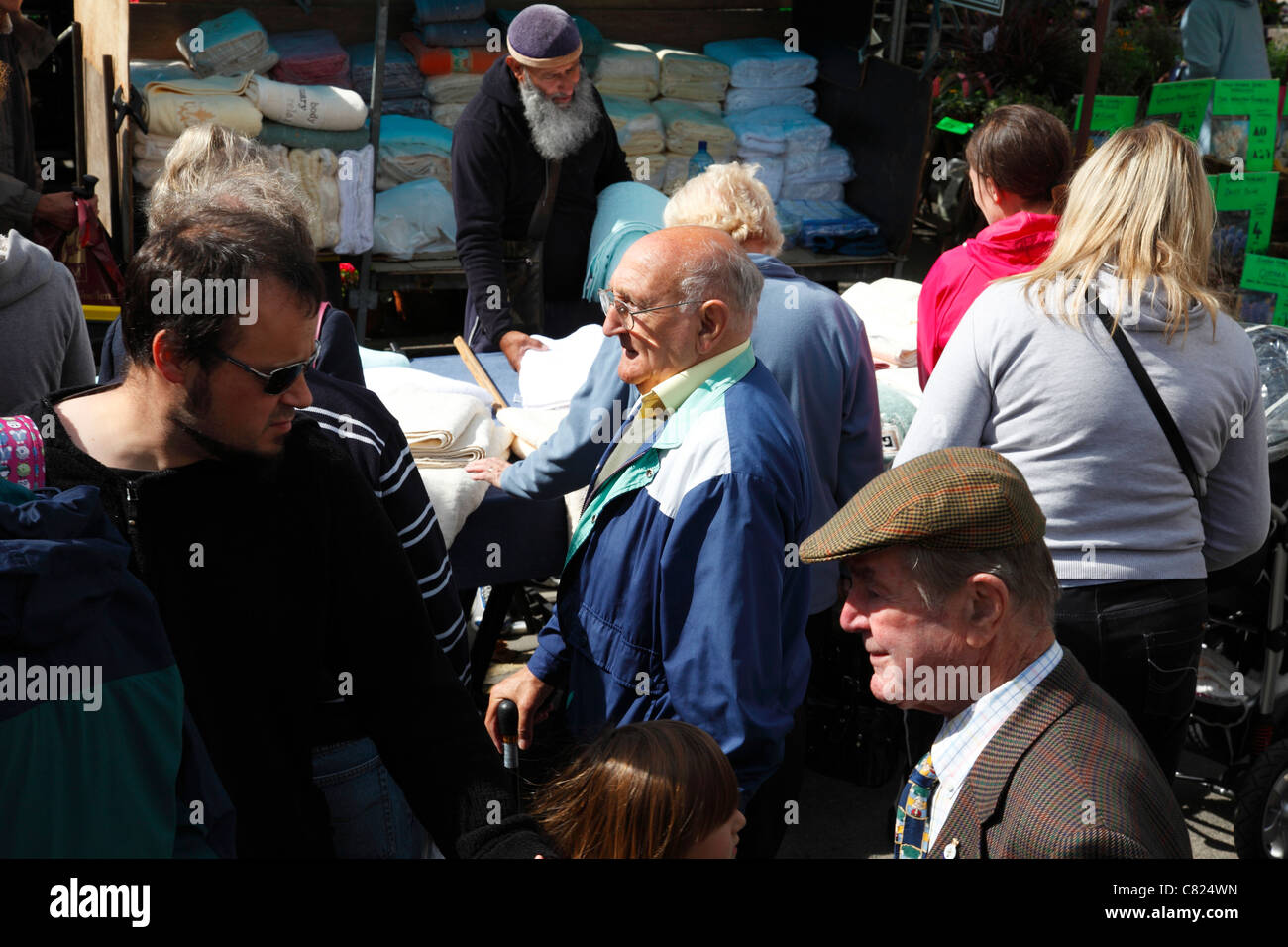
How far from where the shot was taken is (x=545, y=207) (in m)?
4.57

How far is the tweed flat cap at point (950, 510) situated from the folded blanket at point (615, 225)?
9.53 feet

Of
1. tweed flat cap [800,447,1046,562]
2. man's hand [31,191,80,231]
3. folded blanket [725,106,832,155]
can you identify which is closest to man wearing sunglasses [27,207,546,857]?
tweed flat cap [800,447,1046,562]

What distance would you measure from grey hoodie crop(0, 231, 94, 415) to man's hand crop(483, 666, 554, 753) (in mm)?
1273

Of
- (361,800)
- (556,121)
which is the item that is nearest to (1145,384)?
(361,800)

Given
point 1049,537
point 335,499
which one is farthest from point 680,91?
point 335,499

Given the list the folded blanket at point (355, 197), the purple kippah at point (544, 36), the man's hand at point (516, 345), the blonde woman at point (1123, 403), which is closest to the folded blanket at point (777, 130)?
the folded blanket at point (355, 197)

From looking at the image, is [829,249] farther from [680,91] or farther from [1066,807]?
[1066,807]

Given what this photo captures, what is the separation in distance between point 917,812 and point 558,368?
7.83ft

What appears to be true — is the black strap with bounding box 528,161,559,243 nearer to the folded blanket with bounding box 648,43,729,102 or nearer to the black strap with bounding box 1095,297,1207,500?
the black strap with bounding box 1095,297,1207,500

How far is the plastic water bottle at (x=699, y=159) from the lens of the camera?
705cm

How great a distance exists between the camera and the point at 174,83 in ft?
18.6

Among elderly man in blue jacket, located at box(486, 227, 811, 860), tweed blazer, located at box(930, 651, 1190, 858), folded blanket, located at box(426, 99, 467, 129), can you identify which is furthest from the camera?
folded blanket, located at box(426, 99, 467, 129)

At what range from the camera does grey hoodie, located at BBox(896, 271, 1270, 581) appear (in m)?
2.47
